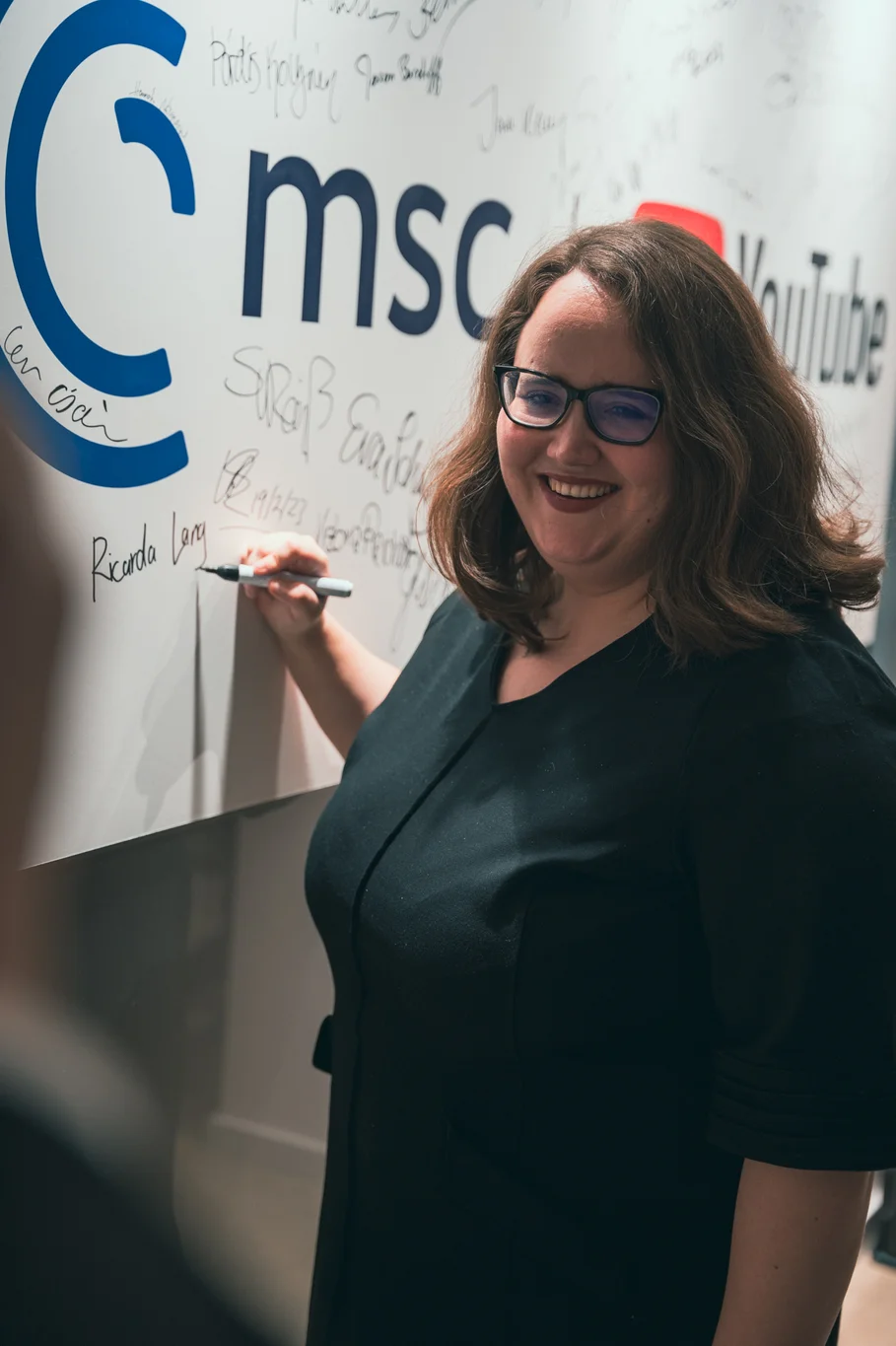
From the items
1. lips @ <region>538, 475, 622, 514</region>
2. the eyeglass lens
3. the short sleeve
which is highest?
the eyeglass lens

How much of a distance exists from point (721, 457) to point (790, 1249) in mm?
541

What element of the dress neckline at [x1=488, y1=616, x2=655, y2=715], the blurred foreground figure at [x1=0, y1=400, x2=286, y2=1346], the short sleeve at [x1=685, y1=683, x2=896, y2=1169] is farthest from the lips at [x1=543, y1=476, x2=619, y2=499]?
the blurred foreground figure at [x1=0, y1=400, x2=286, y2=1346]

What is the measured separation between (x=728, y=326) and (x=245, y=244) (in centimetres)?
41

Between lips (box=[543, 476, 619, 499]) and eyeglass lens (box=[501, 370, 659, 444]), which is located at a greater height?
eyeglass lens (box=[501, 370, 659, 444])

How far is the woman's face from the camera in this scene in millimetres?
1031

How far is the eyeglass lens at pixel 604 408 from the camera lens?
1021 mm

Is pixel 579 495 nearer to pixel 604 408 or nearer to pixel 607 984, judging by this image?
pixel 604 408

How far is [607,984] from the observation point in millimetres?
976

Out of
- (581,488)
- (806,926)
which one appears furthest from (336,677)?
(806,926)
